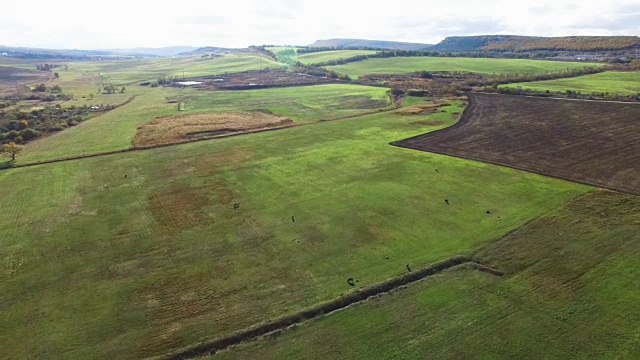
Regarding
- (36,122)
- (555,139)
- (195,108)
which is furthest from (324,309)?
(195,108)

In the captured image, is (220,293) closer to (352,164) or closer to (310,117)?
(352,164)

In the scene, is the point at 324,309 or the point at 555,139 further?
the point at 555,139

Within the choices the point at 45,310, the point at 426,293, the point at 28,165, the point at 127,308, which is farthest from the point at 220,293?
the point at 28,165

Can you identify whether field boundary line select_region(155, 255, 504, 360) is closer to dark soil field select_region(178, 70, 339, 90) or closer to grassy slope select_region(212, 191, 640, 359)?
grassy slope select_region(212, 191, 640, 359)

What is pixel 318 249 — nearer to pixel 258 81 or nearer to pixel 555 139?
pixel 555 139

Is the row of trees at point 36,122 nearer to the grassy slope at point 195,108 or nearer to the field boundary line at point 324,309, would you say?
the grassy slope at point 195,108

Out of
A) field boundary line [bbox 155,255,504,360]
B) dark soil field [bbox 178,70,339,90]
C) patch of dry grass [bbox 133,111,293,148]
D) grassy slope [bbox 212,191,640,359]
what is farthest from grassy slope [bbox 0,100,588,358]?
dark soil field [bbox 178,70,339,90]

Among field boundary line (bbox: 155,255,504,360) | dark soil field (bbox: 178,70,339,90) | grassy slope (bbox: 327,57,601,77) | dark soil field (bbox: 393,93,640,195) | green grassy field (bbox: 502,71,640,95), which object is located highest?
grassy slope (bbox: 327,57,601,77)
